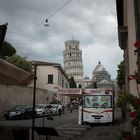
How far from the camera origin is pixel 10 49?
257ft

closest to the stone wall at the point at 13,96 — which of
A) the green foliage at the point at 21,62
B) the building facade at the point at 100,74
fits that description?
the green foliage at the point at 21,62

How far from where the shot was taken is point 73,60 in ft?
562

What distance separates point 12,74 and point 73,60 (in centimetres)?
16297

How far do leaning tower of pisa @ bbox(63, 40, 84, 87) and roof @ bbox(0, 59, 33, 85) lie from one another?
158m

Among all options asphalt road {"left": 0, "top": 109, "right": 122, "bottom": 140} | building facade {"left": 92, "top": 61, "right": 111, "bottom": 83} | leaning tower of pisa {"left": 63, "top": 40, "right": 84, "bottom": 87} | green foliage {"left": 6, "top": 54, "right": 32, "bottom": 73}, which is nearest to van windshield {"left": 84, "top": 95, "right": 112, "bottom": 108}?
asphalt road {"left": 0, "top": 109, "right": 122, "bottom": 140}

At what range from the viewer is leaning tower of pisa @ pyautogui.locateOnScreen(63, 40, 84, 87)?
169m

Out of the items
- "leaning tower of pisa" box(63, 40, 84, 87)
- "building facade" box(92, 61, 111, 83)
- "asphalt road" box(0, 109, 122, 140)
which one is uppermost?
"leaning tower of pisa" box(63, 40, 84, 87)

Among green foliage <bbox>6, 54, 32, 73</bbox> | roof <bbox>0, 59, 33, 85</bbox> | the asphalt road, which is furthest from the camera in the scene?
green foliage <bbox>6, 54, 32, 73</bbox>

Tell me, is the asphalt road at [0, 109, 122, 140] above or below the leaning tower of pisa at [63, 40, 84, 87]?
below

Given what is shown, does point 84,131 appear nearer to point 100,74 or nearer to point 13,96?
point 13,96

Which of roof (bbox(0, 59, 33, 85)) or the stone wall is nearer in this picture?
roof (bbox(0, 59, 33, 85))

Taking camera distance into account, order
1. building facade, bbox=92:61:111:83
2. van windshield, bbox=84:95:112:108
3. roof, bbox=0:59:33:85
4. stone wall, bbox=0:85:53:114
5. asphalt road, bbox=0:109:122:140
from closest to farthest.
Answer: roof, bbox=0:59:33:85, asphalt road, bbox=0:109:122:140, van windshield, bbox=84:95:112:108, stone wall, bbox=0:85:53:114, building facade, bbox=92:61:111:83

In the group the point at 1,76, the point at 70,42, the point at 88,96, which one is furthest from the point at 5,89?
the point at 70,42

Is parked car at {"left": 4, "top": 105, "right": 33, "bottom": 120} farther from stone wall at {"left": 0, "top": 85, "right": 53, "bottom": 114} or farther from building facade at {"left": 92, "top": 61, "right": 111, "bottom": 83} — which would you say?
building facade at {"left": 92, "top": 61, "right": 111, "bottom": 83}
